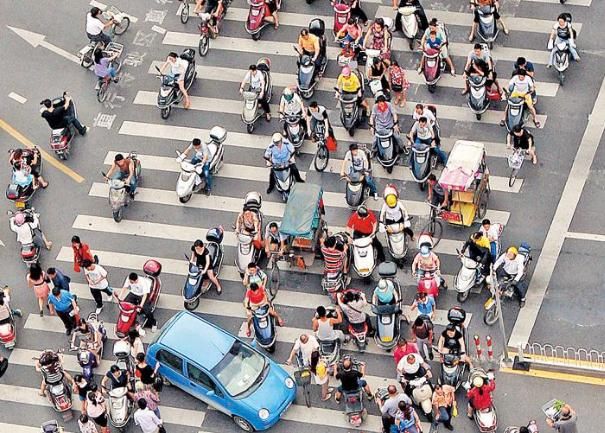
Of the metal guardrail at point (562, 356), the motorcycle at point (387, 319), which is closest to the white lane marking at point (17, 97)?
the motorcycle at point (387, 319)

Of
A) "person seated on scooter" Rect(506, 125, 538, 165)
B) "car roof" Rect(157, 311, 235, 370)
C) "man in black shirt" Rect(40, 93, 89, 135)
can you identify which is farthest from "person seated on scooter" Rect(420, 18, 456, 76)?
"car roof" Rect(157, 311, 235, 370)

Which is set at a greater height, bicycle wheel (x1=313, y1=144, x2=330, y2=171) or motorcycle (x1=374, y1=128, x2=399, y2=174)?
motorcycle (x1=374, y1=128, x2=399, y2=174)

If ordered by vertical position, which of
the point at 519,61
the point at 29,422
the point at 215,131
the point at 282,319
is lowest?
the point at 29,422

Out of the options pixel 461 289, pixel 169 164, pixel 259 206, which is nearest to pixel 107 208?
pixel 169 164

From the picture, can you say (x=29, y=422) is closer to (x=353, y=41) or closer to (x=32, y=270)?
(x=32, y=270)

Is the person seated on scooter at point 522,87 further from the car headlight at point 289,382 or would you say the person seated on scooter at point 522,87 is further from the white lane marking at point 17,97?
the white lane marking at point 17,97

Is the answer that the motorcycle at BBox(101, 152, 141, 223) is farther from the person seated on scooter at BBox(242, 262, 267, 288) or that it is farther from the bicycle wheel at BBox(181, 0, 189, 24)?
the bicycle wheel at BBox(181, 0, 189, 24)
